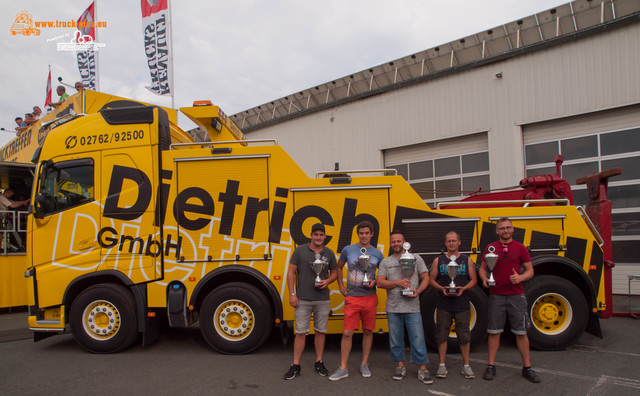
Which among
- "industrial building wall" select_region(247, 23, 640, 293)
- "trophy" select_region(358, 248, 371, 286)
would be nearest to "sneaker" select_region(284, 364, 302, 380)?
"trophy" select_region(358, 248, 371, 286)

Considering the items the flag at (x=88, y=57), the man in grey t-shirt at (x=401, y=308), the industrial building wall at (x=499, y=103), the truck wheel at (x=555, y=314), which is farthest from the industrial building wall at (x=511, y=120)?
the flag at (x=88, y=57)

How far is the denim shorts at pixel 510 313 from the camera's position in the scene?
14.3 ft

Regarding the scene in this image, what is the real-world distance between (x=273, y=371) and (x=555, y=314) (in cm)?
388

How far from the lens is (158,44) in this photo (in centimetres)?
1163

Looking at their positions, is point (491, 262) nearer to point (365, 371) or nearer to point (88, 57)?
point (365, 371)

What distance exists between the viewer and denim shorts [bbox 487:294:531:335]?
4.36 meters

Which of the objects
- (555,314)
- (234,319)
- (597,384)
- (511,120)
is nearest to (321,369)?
(234,319)

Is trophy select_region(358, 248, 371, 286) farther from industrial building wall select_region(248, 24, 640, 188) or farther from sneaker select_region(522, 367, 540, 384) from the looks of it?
industrial building wall select_region(248, 24, 640, 188)

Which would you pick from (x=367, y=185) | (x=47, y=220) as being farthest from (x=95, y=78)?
(x=367, y=185)

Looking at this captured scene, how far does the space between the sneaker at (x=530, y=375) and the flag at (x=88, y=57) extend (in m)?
14.7

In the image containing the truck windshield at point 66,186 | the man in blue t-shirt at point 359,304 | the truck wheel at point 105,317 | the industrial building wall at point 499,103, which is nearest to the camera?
the man in blue t-shirt at point 359,304

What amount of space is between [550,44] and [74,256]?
11529 mm

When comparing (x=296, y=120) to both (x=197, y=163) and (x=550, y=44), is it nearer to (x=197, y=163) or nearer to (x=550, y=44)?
(x=550, y=44)

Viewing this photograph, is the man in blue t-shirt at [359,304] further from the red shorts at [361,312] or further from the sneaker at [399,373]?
the sneaker at [399,373]
